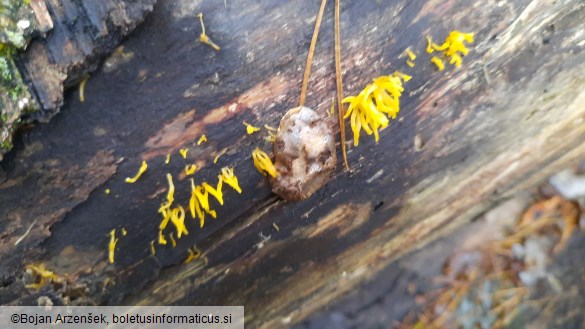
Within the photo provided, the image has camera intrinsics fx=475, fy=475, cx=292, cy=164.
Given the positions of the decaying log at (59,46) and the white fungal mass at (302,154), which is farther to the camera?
the white fungal mass at (302,154)

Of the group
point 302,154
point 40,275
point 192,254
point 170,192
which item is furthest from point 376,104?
point 40,275

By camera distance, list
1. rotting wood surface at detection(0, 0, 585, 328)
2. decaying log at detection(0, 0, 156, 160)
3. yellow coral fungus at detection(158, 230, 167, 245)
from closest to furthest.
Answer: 1. decaying log at detection(0, 0, 156, 160)
2. rotting wood surface at detection(0, 0, 585, 328)
3. yellow coral fungus at detection(158, 230, 167, 245)

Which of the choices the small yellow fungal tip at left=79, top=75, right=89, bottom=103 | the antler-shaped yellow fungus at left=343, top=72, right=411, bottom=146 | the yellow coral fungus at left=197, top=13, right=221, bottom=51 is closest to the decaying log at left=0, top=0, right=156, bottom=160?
the small yellow fungal tip at left=79, top=75, right=89, bottom=103

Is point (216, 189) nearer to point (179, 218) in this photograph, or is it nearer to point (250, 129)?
point (179, 218)

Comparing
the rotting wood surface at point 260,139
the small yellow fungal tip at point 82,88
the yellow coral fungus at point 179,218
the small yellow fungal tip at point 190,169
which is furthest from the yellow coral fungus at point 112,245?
the small yellow fungal tip at point 82,88

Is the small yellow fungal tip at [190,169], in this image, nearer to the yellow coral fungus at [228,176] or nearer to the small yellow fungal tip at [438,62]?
the yellow coral fungus at [228,176]

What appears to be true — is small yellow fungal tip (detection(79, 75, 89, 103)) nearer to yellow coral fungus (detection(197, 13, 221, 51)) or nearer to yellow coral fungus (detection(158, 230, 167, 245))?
yellow coral fungus (detection(197, 13, 221, 51))

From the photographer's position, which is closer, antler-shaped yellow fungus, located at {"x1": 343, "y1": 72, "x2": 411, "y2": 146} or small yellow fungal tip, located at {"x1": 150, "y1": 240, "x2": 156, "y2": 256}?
antler-shaped yellow fungus, located at {"x1": 343, "y1": 72, "x2": 411, "y2": 146}
